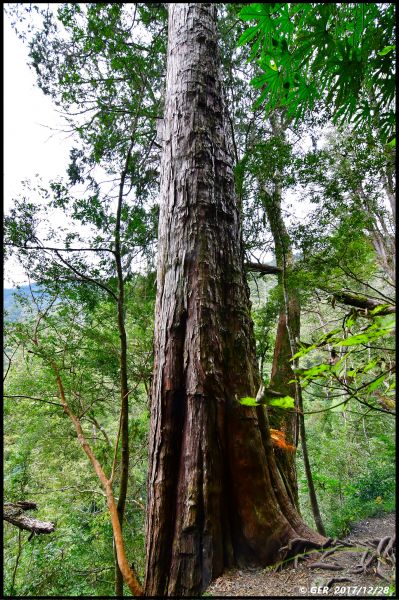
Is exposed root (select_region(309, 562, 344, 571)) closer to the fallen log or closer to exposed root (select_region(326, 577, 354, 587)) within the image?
exposed root (select_region(326, 577, 354, 587))

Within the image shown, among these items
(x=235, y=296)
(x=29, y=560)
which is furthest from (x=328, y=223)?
(x=29, y=560)

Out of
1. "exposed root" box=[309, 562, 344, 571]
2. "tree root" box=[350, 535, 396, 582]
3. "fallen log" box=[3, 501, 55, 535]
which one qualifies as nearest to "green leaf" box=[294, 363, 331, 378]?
"tree root" box=[350, 535, 396, 582]

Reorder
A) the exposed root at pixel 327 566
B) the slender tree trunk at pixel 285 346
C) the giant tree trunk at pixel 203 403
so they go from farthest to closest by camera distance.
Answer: the slender tree trunk at pixel 285 346, the giant tree trunk at pixel 203 403, the exposed root at pixel 327 566

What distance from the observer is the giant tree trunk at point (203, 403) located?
1715mm

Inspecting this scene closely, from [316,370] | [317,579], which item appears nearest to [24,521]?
[317,579]

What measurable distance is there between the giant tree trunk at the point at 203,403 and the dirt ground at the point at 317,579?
101 mm

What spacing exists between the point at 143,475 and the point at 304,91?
10.2m

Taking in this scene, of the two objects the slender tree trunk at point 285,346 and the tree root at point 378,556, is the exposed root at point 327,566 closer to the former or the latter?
the tree root at point 378,556

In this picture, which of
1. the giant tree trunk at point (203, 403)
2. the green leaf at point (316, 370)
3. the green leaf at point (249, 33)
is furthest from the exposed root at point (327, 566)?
the green leaf at point (249, 33)

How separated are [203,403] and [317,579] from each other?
0.92 m

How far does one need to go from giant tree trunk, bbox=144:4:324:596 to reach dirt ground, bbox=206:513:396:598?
0.10 m

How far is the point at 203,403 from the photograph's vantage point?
1843 mm

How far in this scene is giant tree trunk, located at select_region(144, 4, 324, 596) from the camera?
1715mm

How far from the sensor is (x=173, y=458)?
1.87 meters
